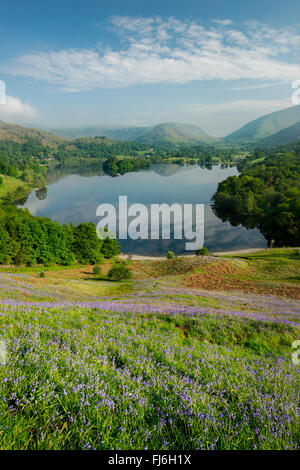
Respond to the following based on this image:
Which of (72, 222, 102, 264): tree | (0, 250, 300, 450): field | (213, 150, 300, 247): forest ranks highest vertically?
(213, 150, 300, 247): forest

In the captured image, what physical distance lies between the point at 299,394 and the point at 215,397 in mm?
1894

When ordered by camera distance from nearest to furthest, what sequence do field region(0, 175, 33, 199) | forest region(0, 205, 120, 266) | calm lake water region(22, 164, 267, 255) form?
1. forest region(0, 205, 120, 266)
2. calm lake water region(22, 164, 267, 255)
3. field region(0, 175, 33, 199)

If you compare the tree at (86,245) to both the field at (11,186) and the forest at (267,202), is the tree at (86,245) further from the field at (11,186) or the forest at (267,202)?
the field at (11,186)

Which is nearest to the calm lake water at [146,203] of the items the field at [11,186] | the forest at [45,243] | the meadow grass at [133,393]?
the field at [11,186]

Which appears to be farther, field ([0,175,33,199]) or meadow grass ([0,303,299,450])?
field ([0,175,33,199])

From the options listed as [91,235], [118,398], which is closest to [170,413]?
[118,398]

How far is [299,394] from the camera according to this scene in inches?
185

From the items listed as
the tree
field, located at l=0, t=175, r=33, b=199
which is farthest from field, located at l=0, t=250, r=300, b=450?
field, located at l=0, t=175, r=33, b=199

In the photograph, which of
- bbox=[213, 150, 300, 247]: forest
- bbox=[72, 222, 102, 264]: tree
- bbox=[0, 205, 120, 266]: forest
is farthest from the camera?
bbox=[213, 150, 300, 247]: forest

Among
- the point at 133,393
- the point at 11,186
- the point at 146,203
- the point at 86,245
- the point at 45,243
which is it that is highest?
the point at 11,186

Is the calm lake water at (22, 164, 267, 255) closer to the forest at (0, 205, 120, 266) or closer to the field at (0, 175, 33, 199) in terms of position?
the field at (0, 175, 33, 199)

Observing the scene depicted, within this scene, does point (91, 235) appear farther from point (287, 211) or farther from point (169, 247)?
point (287, 211)

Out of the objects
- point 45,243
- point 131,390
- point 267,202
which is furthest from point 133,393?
point 267,202

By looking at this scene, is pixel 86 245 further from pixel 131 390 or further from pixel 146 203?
pixel 146 203
